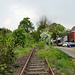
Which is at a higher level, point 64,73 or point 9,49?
point 9,49

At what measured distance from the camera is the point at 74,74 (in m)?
5.29

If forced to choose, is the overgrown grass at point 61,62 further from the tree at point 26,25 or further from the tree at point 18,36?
the tree at point 26,25

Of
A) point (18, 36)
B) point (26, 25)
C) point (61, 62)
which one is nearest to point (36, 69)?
point (61, 62)

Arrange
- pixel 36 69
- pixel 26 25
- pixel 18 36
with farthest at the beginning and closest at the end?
pixel 26 25, pixel 18 36, pixel 36 69

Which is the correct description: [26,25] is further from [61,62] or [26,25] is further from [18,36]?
[61,62]

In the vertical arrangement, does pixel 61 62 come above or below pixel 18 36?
below

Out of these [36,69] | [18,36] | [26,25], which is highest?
[26,25]

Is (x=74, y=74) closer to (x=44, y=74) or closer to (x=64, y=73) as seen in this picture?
(x=64, y=73)

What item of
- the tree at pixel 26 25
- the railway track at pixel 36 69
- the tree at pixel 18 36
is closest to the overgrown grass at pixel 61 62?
the railway track at pixel 36 69

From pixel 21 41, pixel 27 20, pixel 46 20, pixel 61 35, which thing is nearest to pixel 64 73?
pixel 21 41

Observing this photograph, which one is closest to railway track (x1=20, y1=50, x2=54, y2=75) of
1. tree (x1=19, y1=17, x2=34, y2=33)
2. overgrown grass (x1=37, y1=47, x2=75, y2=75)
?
overgrown grass (x1=37, y1=47, x2=75, y2=75)

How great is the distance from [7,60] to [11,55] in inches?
19.3

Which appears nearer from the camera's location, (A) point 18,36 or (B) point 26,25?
(A) point 18,36

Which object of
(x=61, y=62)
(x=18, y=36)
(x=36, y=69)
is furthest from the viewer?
(x=18, y=36)
